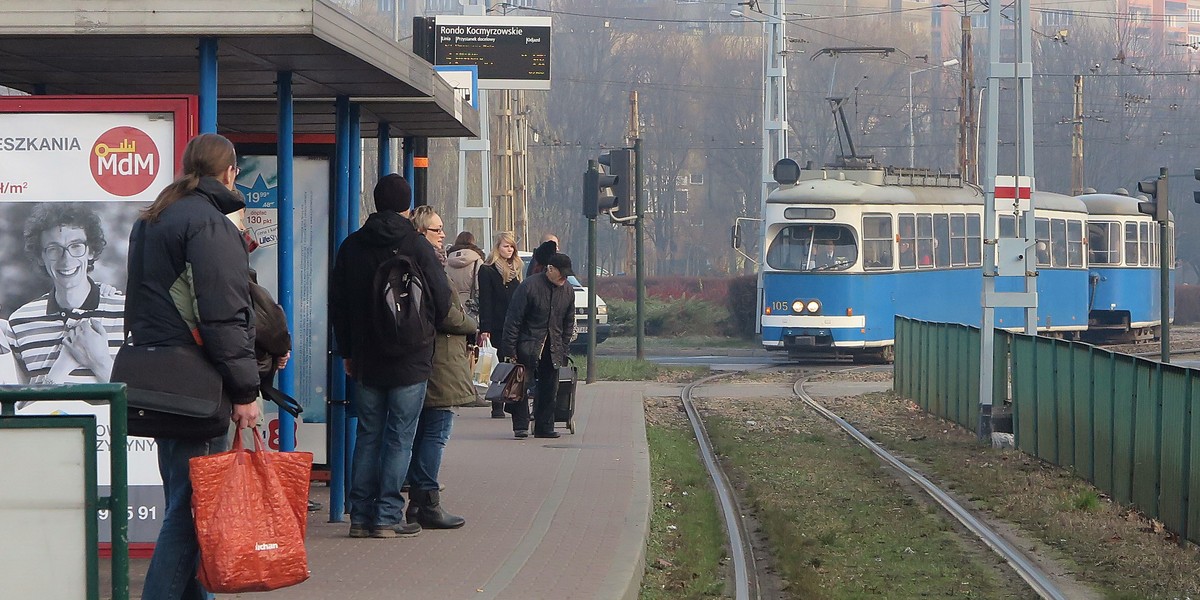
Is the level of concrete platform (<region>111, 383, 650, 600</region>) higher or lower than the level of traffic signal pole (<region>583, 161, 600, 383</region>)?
lower

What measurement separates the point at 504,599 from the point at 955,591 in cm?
257

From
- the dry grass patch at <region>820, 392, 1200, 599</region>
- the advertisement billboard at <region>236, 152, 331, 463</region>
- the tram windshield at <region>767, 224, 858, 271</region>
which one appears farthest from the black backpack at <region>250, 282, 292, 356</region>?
the tram windshield at <region>767, 224, 858, 271</region>

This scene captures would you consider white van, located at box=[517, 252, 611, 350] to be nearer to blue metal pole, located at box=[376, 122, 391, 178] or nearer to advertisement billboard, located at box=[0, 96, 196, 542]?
blue metal pole, located at box=[376, 122, 391, 178]

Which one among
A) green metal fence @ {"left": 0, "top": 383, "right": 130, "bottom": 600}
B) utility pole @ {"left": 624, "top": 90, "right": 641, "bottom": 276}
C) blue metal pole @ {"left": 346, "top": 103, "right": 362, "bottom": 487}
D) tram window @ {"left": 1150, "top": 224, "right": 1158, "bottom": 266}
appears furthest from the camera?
utility pole @ {"left": 624, "top": 90, "right": 641, "bottom": 276}

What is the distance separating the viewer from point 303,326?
9.23m

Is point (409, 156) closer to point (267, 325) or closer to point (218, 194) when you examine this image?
point (267, 325)

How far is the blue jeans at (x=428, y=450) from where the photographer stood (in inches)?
323

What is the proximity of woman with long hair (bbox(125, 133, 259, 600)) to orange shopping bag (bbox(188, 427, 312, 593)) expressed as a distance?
0.17 metres

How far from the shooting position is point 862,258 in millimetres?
26938

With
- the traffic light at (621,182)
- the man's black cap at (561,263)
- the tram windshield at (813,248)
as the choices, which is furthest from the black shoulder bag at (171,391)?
the tram windshield at (813,248)

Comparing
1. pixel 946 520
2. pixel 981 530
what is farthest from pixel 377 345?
pixel 946 520

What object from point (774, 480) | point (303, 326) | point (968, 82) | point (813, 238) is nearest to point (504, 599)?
point (303, 326)

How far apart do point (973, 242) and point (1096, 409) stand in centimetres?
1873

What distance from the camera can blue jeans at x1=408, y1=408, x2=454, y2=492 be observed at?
323 inches
